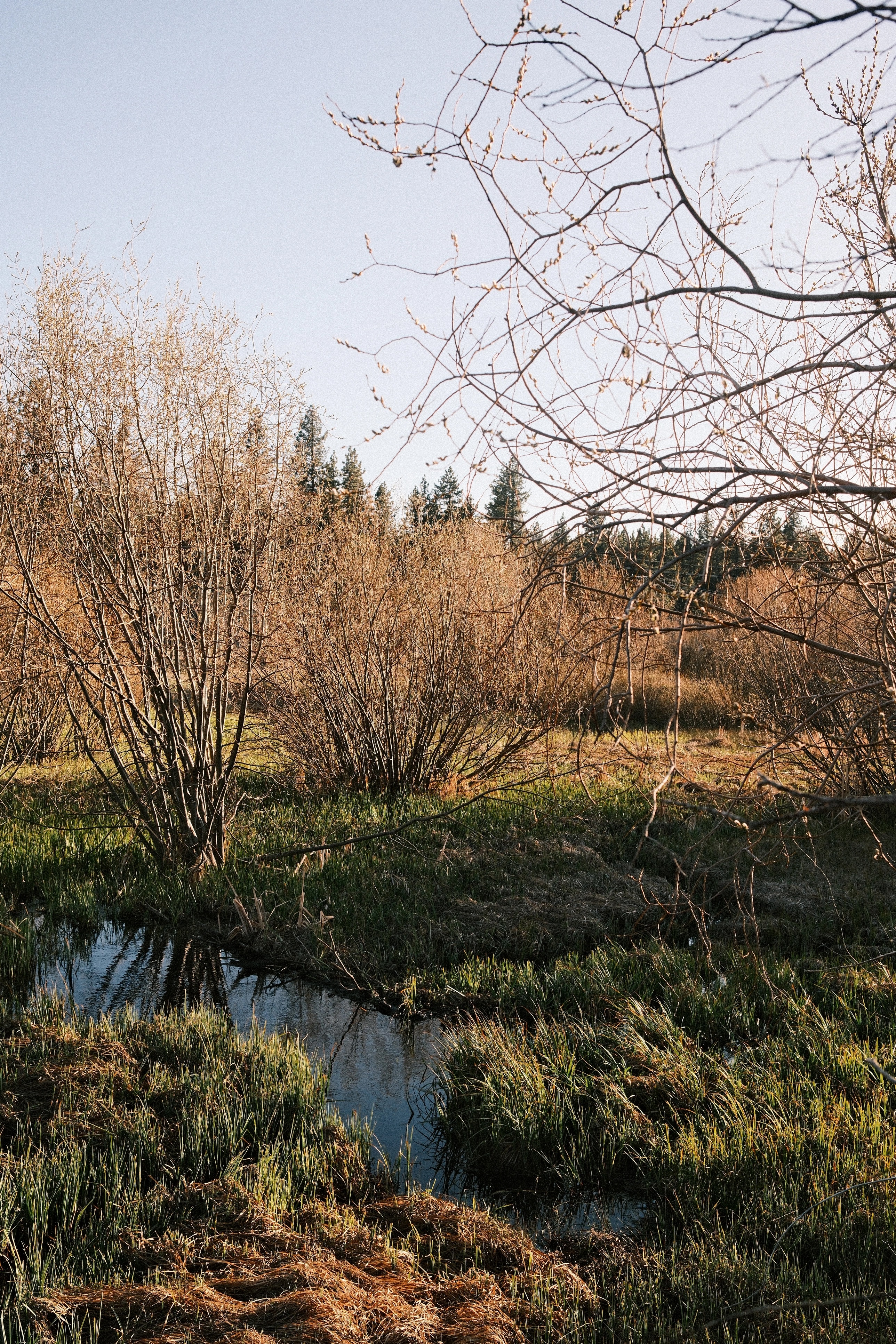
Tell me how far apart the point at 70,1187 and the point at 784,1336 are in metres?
2.34

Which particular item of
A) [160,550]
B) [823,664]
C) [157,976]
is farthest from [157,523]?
[823,664]

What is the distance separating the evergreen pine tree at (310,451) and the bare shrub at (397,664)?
5.29 ft

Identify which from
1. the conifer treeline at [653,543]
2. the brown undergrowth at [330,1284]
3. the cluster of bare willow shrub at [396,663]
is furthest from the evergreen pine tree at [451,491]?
the cluster of bare willow shrub at [396,663]

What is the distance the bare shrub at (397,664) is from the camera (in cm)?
1035

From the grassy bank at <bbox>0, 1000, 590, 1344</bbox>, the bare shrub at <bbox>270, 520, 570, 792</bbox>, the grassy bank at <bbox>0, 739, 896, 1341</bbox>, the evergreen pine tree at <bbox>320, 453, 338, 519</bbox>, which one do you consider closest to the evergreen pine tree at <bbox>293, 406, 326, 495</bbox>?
the evergreen pine tree at <bbox>320, 453, 338, 519</bbox>

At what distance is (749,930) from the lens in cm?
625

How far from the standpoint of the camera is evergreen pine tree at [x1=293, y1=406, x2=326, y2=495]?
7395mm

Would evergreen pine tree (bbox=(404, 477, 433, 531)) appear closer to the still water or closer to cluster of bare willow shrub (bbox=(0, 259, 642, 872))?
cluster of bare willow shrub (bbox=(0, 259, 642, 872))

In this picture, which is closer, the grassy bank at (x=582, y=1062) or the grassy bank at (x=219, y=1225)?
the grassy bank at (x=219, y=1225)

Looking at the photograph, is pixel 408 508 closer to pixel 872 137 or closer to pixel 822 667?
pixel 822 667

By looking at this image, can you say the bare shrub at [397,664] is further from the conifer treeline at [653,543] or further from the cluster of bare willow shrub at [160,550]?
the conifer treeline at [653,543]

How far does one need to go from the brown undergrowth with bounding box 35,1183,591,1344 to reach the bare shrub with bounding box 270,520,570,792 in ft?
23.1

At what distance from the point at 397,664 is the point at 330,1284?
26.1 ft

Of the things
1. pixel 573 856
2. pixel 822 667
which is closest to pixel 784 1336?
pixel 573 856
